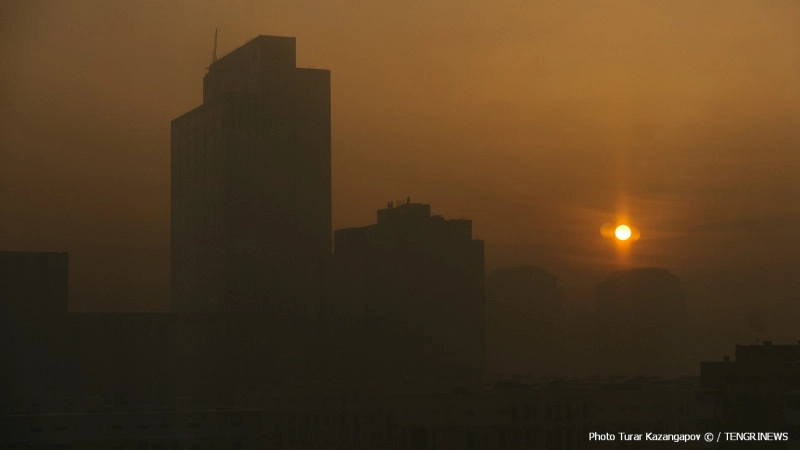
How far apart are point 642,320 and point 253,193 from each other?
204ft

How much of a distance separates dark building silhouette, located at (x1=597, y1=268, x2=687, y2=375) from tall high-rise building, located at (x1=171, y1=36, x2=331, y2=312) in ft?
147

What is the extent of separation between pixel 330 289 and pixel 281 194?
16765 millimetres

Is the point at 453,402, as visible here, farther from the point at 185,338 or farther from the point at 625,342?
the point at 625,342

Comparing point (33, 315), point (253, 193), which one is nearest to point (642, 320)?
point (253, 193)

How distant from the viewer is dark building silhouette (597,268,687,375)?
183000mm

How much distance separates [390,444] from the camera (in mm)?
105312

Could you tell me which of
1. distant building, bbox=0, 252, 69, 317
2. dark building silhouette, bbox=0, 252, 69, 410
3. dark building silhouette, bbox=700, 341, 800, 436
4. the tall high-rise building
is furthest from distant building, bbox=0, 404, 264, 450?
the tall high-rise building

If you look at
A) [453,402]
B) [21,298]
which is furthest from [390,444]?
[21,298]

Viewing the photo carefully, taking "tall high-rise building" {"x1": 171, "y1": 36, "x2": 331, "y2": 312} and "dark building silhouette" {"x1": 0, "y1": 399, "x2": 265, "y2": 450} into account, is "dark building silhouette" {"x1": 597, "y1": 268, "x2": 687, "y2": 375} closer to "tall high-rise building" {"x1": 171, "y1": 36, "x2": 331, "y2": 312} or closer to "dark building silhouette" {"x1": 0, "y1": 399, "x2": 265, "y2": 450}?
"tall high-rise building" {"x1": 171, "y1": 36, "x2": 331, "y2": 312}

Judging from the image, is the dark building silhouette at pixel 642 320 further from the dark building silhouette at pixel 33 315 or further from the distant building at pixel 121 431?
the distant building at pixel 121 431

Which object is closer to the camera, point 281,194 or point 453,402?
point 453,402

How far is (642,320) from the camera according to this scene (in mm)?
187125

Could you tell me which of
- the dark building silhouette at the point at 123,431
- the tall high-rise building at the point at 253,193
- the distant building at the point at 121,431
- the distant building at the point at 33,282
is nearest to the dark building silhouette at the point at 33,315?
the distant building at the point at 33,282

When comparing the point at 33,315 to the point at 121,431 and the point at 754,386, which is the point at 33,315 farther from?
the point at 754,386
